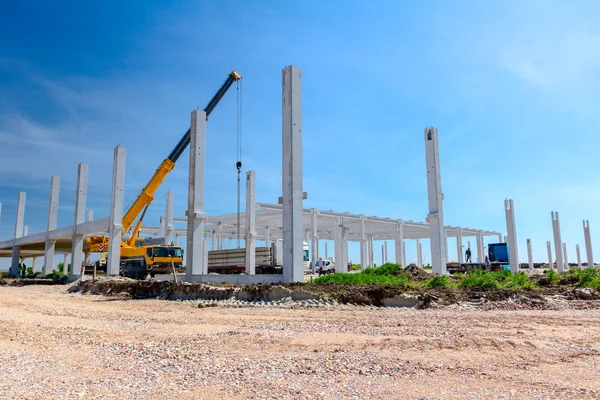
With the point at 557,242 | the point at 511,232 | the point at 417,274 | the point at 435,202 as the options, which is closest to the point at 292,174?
the point at 435,202

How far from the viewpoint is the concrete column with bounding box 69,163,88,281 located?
30073 mm

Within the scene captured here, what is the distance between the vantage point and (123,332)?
333 inches

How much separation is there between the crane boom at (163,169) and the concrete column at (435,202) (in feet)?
32.8

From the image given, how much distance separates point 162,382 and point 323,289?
9.26 m

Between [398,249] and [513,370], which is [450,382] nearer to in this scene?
[513,370]

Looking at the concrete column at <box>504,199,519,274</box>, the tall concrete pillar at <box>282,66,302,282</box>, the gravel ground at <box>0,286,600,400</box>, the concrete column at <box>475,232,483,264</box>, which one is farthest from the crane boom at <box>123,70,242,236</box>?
the concrete column at <box>475,232,483,264</box>

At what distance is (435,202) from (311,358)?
51.8ft

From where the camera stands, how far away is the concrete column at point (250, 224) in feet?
77.3

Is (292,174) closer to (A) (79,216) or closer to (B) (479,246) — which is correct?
(A) (79,216)

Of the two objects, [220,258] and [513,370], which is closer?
[513,370]

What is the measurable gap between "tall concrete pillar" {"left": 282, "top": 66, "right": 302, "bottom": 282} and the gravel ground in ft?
18.8

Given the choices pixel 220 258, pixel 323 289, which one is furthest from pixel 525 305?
pixel 220 258

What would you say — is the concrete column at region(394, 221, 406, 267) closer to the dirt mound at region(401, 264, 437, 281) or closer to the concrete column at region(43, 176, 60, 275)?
the dirt mound at region(401, 264, 437, 281)

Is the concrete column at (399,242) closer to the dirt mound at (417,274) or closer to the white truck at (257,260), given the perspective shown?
the white truck at (257,260)
